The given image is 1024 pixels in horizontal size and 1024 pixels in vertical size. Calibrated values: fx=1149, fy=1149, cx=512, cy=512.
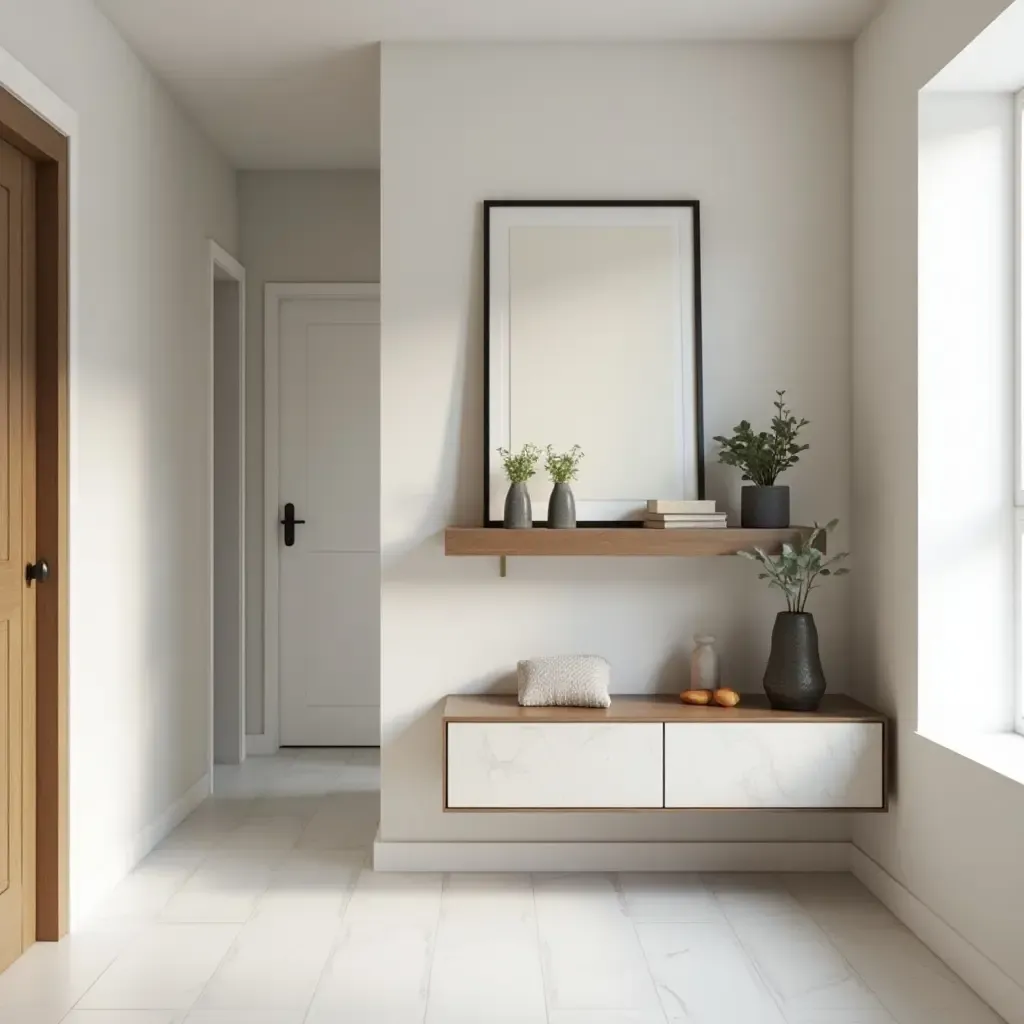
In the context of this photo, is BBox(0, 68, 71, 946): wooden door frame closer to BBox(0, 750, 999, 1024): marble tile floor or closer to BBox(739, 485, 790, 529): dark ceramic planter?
BBox(0, 750, 999, 1024): marble tile floor

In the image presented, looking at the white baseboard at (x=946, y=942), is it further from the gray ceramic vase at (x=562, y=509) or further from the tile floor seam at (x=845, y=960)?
the gray ceramic vase at (x=562, y=509)

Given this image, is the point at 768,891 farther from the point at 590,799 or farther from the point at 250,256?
the point at 250,256

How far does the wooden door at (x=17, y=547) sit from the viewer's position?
2.82m

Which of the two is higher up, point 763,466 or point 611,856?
point 763,466

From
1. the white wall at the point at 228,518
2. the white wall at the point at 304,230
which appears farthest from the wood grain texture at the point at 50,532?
the white wall at the point at 304,230

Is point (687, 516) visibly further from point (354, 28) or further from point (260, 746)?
point (260, 746)

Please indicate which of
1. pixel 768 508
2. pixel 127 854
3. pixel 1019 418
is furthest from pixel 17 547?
pixel 1019 418

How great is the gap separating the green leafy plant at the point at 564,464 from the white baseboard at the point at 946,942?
147cm

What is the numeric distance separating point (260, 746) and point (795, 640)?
9.54 ft

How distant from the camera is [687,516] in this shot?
11.1ft

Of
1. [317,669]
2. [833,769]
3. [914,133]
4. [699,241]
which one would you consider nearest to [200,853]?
[317,669]

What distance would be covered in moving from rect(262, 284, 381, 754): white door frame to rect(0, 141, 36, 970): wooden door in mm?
2320

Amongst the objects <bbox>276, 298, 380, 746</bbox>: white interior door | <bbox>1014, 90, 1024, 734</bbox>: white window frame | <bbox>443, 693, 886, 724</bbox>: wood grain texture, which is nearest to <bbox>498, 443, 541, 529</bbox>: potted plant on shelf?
<bbox>443, 693, 886, 724</bbox>: wood grain texture

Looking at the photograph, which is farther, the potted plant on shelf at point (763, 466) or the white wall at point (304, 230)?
the white wall at point (304, 230)
